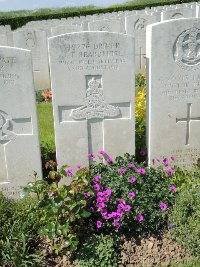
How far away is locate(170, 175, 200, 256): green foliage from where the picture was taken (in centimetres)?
332

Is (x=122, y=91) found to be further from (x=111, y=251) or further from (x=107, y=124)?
(x=111, y=251)

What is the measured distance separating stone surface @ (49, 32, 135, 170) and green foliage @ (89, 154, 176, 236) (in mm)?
537

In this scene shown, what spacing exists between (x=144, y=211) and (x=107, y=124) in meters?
1.23

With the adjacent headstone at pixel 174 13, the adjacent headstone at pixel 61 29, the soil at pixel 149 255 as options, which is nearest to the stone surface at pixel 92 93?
the soil at pixel 149 255

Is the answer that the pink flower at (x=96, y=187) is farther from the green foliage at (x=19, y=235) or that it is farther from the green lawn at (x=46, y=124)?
the green lawn at (x=46, y=124)

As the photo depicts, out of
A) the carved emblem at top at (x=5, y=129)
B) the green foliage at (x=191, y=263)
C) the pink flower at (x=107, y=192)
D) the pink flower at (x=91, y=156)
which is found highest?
the carved emblem at top at (x=5, y=129)

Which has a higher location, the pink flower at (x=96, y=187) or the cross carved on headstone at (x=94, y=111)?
the cross carved on headstone at (x=94, y=111)

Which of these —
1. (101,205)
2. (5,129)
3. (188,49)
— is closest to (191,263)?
(101,205)

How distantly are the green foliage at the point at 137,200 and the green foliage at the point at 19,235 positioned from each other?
0.66m

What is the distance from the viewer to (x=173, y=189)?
382 cm

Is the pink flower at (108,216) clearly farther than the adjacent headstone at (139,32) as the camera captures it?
No

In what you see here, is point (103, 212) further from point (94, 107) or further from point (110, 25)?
point (110, 25)

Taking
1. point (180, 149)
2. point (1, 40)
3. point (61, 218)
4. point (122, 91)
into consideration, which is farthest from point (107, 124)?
point (1, 40)

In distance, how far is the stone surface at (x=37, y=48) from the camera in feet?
32.0
